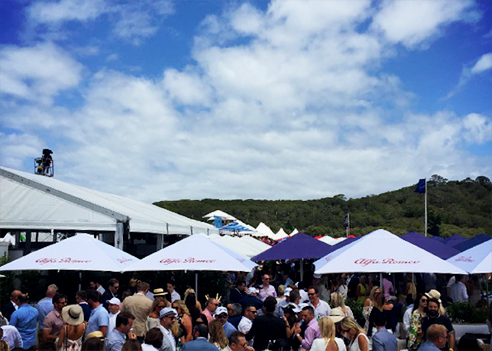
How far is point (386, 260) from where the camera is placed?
10281 millimetres

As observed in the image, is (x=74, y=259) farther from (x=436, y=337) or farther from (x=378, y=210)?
(x=378, y=210)

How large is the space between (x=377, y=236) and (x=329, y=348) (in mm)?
5100

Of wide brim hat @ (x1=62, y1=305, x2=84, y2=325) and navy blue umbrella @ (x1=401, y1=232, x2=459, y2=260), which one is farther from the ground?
navy blue umbrella @ (x1=401, y1=232, x2=459, y2=260)

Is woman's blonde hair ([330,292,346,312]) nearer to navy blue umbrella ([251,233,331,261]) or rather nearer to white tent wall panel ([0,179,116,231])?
navy blue umbrella ([251,233,331,261])

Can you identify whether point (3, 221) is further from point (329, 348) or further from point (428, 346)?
point (428, 346)

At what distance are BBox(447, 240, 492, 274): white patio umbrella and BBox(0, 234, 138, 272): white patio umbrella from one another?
23.3 feet

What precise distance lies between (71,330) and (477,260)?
27.1ft

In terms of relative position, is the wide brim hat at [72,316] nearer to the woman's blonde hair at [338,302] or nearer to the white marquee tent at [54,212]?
the woman's blonde hair at [338,302]

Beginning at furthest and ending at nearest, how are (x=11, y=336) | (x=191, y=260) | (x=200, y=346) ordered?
(x=191, y=260)
(x=11, y=336)
(x=200, y=346)

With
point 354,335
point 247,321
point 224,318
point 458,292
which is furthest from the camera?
point 458,292

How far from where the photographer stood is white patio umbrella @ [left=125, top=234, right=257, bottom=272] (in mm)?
10969

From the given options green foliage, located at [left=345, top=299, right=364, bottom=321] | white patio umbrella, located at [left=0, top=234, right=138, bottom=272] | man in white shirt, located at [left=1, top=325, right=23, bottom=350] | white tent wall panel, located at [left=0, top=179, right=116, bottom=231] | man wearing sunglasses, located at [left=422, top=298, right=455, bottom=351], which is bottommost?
green foliage, located at [left=345, top=299, right=364, bottom=321]

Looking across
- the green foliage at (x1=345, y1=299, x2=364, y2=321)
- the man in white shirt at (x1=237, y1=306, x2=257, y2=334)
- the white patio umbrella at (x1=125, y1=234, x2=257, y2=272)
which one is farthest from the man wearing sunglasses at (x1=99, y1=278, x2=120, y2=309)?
the green foliage at (x1=345, y1=299, x2=364, y2=321)

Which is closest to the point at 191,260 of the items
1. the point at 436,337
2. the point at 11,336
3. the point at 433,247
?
the point at 11,336
